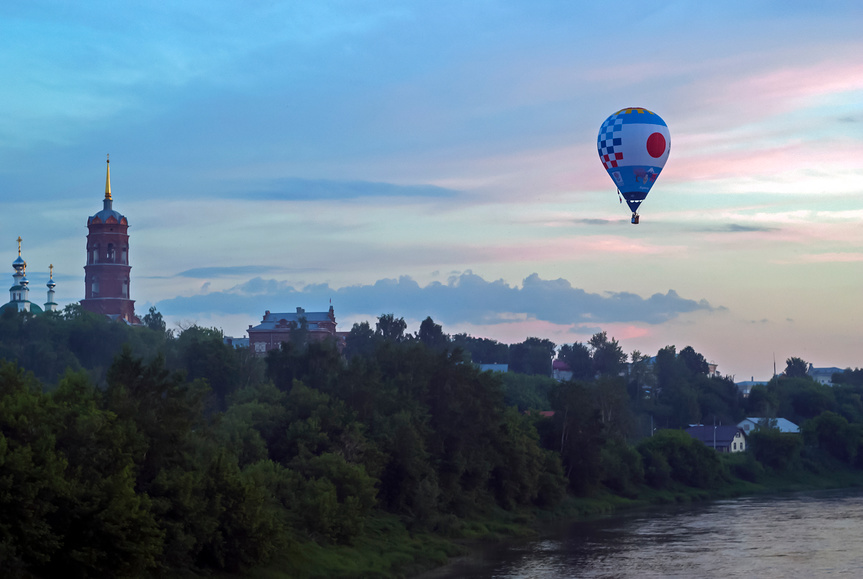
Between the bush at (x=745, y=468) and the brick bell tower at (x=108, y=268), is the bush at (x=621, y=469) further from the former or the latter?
the brick bell tower at (x=108, y=268)

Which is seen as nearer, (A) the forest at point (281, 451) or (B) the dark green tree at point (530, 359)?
(A) the forest at point (281, 451)

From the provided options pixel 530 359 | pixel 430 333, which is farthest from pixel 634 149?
pixel 530 359

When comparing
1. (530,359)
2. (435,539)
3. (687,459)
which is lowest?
(435,539)

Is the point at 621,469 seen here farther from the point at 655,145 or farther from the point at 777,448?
the point at 655,145

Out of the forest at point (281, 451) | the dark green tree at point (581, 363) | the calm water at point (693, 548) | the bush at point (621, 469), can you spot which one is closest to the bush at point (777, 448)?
the forest at point (281, 451)

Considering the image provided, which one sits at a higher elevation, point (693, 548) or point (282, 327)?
point (282, 327)

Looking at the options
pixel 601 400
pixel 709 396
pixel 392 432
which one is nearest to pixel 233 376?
pixel 392 432

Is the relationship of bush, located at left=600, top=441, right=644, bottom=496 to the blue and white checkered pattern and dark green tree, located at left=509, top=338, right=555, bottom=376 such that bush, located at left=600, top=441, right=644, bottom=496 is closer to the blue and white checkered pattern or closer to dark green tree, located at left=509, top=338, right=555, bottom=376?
the blue and white checkered pattern

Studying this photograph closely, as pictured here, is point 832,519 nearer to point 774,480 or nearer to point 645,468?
point 645,468
